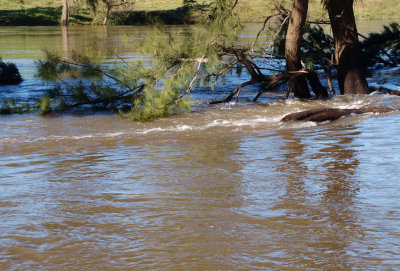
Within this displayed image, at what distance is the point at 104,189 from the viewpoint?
475 centimetres

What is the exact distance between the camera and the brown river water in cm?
337

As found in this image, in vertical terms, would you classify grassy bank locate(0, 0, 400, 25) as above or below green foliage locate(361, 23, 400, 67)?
above

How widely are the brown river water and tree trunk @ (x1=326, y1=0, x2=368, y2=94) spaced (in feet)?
10.0

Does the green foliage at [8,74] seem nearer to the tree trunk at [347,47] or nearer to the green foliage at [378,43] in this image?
the tree trunk at [347,47]

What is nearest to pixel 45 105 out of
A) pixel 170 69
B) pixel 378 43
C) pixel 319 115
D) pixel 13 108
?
pixel 13 108

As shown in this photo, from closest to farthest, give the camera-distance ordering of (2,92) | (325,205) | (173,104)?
(325,205) < (173,104) < (2,92)

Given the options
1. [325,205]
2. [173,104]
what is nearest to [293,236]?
[325,205]

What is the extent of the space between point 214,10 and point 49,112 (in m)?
3.55

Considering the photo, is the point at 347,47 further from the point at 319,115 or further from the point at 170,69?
the point at 170,69

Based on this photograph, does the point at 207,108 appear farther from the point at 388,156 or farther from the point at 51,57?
the point at 388,156

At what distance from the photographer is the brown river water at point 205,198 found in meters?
3.37

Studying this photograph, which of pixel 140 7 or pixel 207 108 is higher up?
pixel 140 7

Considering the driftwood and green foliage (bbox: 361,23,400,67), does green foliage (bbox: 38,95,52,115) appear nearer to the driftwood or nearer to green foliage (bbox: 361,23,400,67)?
the driftwood

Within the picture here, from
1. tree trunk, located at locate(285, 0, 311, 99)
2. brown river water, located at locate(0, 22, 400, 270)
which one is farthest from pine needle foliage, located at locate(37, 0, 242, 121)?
brown river water, located at locate(0, 22, 400, 270)
